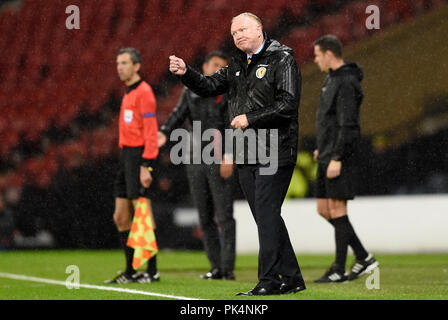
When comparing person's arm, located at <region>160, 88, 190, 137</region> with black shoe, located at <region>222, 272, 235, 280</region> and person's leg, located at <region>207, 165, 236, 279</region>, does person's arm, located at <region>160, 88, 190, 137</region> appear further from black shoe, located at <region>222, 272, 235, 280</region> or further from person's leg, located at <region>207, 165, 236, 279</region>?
black shoe, located at <region>222, 272, 235, 280</region>

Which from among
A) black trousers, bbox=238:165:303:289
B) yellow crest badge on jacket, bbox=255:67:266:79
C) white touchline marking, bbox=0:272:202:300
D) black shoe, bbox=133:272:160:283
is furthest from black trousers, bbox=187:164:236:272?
yellow crest badge on jacket, bbox=255:67:266:79

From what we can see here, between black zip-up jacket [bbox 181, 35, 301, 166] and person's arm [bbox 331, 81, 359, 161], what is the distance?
1.56m

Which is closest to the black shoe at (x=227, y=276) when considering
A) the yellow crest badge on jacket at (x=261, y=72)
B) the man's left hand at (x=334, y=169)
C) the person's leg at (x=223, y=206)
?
the person's leg at (x=223, y=206)

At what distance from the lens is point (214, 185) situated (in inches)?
271

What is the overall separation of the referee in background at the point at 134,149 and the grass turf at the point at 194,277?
10.5 inches

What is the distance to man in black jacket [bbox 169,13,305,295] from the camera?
4.74m

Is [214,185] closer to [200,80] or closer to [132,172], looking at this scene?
[132,172]

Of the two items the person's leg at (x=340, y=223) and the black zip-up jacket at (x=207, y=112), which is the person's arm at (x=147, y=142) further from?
the person's leg at (x=340, y=223)

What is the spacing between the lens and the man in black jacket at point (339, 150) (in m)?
6.38

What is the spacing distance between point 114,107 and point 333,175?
21.2ft

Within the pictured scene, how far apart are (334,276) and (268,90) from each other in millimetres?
2027

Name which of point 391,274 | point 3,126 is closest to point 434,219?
point 391,274

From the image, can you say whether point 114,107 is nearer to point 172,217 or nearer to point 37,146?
point 37,146

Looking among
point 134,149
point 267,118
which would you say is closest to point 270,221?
point 267,118
